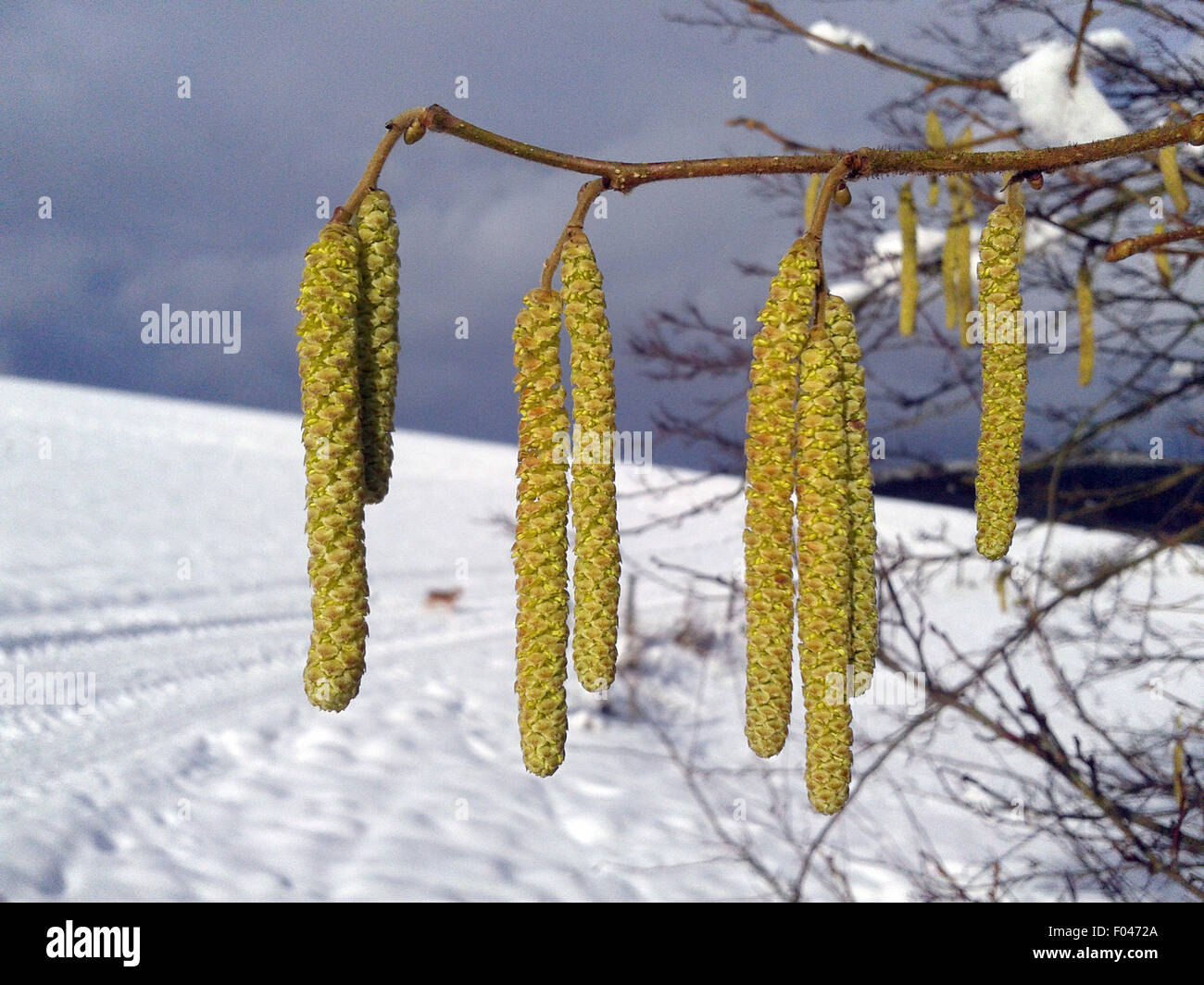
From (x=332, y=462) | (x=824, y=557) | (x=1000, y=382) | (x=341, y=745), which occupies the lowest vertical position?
(x=341, y=745)

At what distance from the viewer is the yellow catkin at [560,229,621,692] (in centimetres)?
112

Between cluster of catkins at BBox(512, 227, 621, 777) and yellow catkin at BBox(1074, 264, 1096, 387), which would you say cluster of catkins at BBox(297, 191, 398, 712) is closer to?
cluster of catkins at BBox(512, 227, 621, 777)

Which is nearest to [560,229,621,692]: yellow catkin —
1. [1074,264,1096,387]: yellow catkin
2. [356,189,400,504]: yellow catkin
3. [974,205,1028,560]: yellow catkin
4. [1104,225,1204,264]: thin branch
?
[356,189,400,504]: yellow catkin

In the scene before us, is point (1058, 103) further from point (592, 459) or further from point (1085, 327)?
point (592, 459)

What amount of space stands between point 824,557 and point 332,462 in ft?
1.95

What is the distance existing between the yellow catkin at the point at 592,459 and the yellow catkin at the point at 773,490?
0.17 meters

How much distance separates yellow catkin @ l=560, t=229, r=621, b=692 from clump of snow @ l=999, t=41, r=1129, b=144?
3.17 meters

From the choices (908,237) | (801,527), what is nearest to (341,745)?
(908,237)

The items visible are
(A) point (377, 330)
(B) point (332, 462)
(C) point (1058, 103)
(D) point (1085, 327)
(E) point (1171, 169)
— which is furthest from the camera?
(C) point (1058, 103)

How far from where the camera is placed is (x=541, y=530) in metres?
1.10

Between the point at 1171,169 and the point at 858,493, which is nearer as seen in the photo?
the point at 858,493

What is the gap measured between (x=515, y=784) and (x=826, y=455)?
7962 millimetres

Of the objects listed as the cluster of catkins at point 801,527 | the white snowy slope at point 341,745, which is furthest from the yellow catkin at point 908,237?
the cluster of catkins at point 801,527

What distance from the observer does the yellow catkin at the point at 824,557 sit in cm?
111
